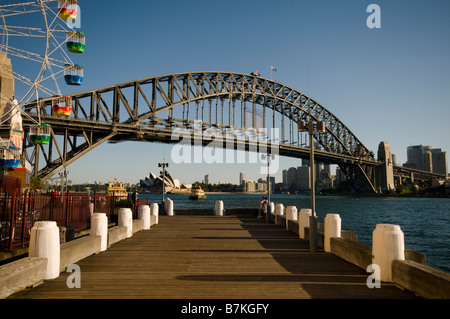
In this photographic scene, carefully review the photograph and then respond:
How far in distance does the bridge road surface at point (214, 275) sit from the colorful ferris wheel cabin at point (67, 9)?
1772cm

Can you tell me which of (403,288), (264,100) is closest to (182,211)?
(403,288)

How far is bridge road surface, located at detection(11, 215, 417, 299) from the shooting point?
19.7ft

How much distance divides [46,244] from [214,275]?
3.22 metres

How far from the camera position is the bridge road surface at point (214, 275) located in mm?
6012

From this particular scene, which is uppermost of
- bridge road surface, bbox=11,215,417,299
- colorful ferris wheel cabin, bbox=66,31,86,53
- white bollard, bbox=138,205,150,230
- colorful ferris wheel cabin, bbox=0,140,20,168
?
colorful ferris wheel cabin, bbox=66,31,86,53

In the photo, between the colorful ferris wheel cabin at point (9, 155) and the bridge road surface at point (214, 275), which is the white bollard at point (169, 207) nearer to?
the colorful ferris wheel cabin at point (9, 155)

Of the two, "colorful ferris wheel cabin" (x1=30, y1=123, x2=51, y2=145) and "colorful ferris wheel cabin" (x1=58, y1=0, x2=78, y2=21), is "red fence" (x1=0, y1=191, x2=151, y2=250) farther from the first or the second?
"colorful ferris wheel cabin" (x1=30, y1=123, x2=51, y2=145)

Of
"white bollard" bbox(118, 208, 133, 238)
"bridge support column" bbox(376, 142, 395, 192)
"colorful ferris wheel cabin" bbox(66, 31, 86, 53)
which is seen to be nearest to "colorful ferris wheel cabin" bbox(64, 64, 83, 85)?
"colorful ferris wheel cabin" bbox(66, 31, 86, 53)

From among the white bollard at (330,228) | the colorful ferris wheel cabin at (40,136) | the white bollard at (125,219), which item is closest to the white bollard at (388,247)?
the white bollard at (330,228)

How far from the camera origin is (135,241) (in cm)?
1244

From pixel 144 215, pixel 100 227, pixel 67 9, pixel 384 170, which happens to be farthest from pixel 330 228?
pixel 384 170

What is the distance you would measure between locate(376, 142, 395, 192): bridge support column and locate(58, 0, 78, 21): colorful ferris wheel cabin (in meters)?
114

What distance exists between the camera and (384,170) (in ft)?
396
